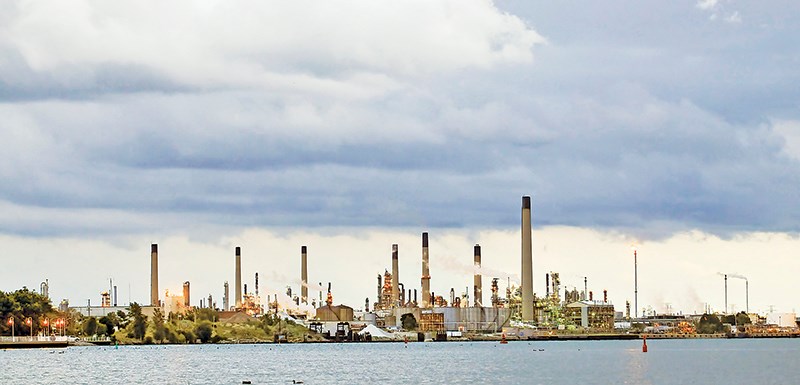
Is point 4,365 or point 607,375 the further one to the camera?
point 4,365

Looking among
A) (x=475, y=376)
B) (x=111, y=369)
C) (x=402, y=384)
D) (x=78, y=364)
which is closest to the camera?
(x=402, y=384)

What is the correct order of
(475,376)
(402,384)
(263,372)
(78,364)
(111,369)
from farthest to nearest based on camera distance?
(78,364), (111,369), (263,372), (475,376), (402,384)

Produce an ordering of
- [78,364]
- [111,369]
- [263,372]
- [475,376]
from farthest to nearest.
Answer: [78,364], [111,369], [263,372], [475,376]

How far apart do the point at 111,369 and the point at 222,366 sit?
56.2 feet

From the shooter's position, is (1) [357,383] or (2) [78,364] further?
(2) [78,364]

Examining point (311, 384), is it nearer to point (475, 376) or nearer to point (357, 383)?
point (357, 383)

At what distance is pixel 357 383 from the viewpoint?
144m

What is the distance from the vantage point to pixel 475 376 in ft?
514

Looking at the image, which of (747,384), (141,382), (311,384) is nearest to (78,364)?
(141,382)

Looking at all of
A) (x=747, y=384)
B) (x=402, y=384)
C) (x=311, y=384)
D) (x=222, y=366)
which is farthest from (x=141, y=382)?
(x=747, y=384)

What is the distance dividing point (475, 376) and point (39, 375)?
172 feet

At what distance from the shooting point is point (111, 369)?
183 m

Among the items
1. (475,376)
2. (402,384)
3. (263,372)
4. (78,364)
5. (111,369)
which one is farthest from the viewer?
(78,364)

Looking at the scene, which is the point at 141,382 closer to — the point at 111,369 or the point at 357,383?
the point at 357,383
